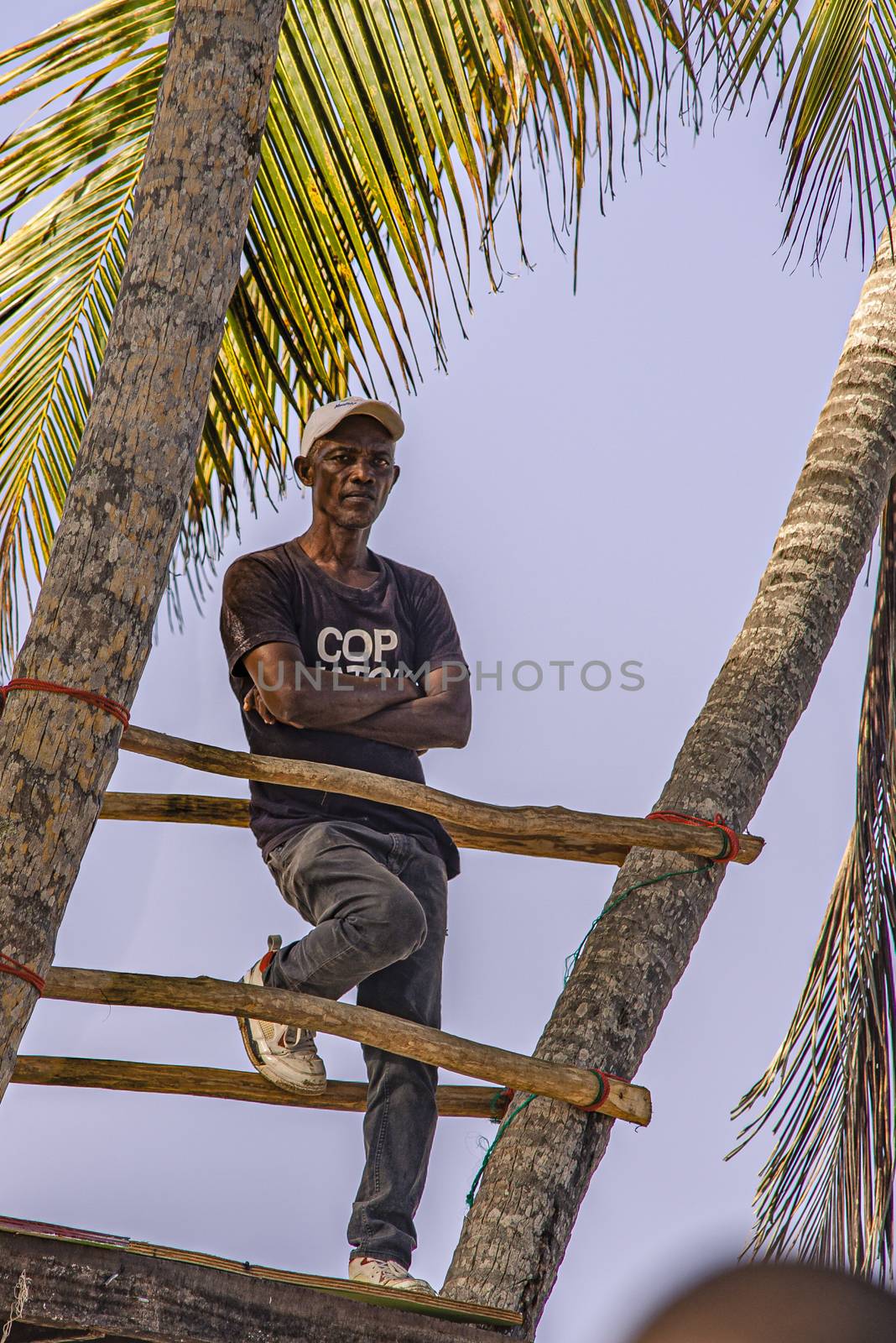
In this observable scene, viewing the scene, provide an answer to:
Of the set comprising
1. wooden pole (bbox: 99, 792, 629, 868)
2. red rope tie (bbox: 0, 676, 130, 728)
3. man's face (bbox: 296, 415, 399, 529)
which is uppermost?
man's face (bbox: 296, 415, 399, 529)

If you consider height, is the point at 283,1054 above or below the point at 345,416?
below

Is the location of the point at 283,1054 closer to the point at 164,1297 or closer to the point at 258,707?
the point at 258,707

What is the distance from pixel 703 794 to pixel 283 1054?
1.42 meters

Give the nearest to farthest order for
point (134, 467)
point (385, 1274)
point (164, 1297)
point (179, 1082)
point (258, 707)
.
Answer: point (164, 1297) → point (134, 467) → point (385, 1274) → point (179, 1082) → point (258, 707)

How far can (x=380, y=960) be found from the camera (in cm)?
356

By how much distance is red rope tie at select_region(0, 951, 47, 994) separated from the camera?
255 cm

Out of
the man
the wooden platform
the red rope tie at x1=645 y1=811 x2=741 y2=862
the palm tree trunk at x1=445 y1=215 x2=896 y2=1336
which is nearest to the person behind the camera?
the wooden platform

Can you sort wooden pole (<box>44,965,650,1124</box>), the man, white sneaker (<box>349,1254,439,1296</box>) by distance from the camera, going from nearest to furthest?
1. wooden pole (<box>44,965,650,1124</box>)
2. white sneaker (<box>349,1254,439,1296</box>)
3. the man

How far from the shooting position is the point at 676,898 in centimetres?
417

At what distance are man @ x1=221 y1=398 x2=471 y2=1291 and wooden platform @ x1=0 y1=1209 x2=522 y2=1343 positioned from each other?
60cm

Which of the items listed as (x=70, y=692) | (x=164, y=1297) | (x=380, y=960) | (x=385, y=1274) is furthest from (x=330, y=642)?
(x=164, y=1297)

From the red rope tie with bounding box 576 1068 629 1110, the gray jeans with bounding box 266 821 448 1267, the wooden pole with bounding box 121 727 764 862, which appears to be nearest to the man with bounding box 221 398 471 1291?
the gray jeans with bounding box 266 821 448 1267

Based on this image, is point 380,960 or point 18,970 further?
point 380,960

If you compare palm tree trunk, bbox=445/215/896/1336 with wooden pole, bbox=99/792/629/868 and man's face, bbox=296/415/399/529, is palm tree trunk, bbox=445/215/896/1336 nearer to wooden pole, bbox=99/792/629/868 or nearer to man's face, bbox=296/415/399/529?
wooden pole, bbox=99/792/629/868
